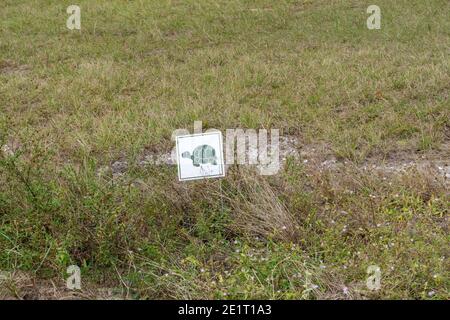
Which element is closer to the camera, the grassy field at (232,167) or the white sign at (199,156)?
the grassy field at (232,167)

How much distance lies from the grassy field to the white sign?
236 millimetres

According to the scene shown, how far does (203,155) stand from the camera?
3775 millimetres

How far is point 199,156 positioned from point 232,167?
1.74 feet

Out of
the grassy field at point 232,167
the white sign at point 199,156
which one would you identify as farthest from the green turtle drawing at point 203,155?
the grassy field at point 232,167

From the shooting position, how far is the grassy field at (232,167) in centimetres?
325

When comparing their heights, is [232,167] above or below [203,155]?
below

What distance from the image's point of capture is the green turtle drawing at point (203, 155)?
3.75 m

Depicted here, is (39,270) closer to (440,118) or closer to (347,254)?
(347,254)

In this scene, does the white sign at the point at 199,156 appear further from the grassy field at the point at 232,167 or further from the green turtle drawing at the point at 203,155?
the grassy field at the point at 232,167

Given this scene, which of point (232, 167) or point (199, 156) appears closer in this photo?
point (199, 156)

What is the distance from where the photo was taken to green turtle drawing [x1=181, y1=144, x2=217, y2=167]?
375 cm

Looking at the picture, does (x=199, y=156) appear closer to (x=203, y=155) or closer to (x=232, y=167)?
(x=203, y=155)

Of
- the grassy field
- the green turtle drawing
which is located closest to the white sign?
the green turtle drawing

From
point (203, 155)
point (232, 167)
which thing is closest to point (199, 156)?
point (203, 155)
